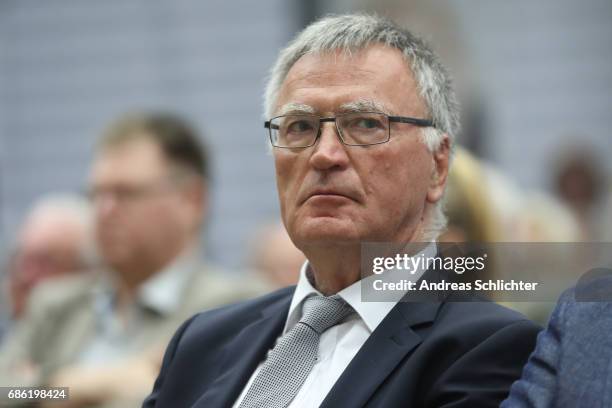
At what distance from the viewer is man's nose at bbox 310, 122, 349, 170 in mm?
2770

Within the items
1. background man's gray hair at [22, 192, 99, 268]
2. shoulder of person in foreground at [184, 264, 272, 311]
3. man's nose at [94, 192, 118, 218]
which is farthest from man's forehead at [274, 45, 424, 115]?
background man's gray hair at [22, 192, 99, 268]

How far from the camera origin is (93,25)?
398 inches

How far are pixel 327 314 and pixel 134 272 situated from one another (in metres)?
2.07

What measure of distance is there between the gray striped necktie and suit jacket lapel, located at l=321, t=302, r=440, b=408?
138 mm

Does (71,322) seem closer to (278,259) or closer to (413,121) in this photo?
(278,259)

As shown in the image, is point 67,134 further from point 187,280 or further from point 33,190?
point 187,280

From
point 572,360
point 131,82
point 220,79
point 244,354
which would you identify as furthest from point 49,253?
point 572,360

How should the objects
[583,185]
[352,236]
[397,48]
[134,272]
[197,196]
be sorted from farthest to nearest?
[583,185] < [197,196] < [134,272] < [397,48] < [352,236]

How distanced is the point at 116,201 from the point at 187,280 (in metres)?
0.51

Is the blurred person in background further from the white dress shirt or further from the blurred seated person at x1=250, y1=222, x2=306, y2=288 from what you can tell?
the white dress shirt

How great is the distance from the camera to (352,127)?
2799mm

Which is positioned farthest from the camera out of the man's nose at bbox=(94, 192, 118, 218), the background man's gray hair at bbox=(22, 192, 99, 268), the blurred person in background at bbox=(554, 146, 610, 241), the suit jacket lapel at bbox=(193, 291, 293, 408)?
the blurred person in background at bbox=(554, 146, 610, 241)

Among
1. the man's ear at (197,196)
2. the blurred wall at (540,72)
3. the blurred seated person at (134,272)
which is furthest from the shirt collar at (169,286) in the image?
the blurred wall at (540,72)

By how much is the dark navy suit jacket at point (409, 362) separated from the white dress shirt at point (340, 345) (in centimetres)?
4
